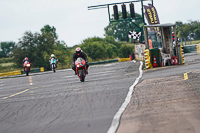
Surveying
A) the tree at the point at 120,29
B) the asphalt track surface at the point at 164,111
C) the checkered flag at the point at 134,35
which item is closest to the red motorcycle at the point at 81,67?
the asphalt track surface at the point at 164,111

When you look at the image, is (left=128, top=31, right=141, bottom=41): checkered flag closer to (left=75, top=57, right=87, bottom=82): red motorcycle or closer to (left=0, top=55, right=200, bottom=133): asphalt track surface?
(left=75, top=57, right=87, bottom=82): red motorcycle

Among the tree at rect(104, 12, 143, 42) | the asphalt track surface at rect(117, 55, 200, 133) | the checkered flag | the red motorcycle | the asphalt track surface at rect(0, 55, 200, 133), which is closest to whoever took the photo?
the asphalt track surface at rect(117, 55, 200, 133)

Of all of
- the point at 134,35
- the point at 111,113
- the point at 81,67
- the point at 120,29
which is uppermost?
the point at 120,29

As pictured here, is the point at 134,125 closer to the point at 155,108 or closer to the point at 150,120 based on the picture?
the point at 150,120

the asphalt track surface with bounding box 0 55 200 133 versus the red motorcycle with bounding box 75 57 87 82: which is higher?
the red motorcycle with bounding box 75 57 87 82

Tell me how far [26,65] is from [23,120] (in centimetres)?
2600

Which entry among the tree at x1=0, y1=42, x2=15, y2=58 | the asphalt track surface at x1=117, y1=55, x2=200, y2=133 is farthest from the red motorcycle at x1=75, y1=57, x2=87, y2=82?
the tree at x1=0, y1=42, x2=15, y2=58

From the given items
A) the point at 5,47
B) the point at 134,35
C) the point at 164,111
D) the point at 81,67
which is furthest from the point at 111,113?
the point at 5,47

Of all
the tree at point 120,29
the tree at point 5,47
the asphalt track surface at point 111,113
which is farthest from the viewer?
the tree at point 5,47

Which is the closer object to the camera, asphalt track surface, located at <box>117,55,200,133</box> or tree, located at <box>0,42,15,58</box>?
asphalt track surface, located at <box>117,55,200,133</box>

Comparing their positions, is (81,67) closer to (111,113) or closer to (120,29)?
(111,113)

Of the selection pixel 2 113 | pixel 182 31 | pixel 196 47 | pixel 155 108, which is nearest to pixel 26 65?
pixel 196 47

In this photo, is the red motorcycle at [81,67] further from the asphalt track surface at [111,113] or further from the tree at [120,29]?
the tree at [120,29]

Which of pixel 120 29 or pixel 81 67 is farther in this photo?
pixel 120 29
